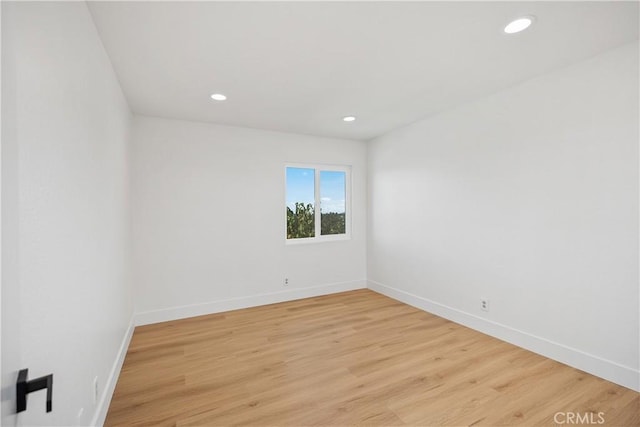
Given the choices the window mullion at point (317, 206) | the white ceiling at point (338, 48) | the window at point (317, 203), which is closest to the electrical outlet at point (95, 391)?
the white ceiling at point (338, 48)

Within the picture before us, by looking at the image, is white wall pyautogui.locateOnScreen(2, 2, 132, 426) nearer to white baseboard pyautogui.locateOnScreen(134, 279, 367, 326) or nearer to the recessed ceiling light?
white baseboard pyautogui.locateOnScreen(134, 279, 367, 326)

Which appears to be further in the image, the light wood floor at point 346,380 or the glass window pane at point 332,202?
the glass window pane at point 332,202

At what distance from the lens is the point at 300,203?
452cm

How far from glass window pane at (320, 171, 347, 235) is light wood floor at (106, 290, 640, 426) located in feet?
5.71

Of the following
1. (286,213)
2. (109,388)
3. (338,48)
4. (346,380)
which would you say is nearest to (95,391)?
(109,388)

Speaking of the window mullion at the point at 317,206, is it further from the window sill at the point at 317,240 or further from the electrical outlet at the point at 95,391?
the electrical outlet at the point at 95,391

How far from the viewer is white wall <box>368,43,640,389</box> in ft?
7.07

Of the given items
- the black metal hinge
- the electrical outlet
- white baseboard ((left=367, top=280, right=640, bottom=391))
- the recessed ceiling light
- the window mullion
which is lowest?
white baseboard ((left=367, top=280, right=640, bottom=391))

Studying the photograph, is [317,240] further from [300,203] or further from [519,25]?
[519,25]

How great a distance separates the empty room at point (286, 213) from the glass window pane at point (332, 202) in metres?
0.72

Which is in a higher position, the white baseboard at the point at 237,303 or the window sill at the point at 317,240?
the window sill at the point at 317,240

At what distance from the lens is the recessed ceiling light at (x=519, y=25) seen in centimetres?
179

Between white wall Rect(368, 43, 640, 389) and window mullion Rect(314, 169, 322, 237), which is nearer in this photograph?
white wall Rect(368, 43, 640, 389)

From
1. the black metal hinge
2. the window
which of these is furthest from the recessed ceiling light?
the window
